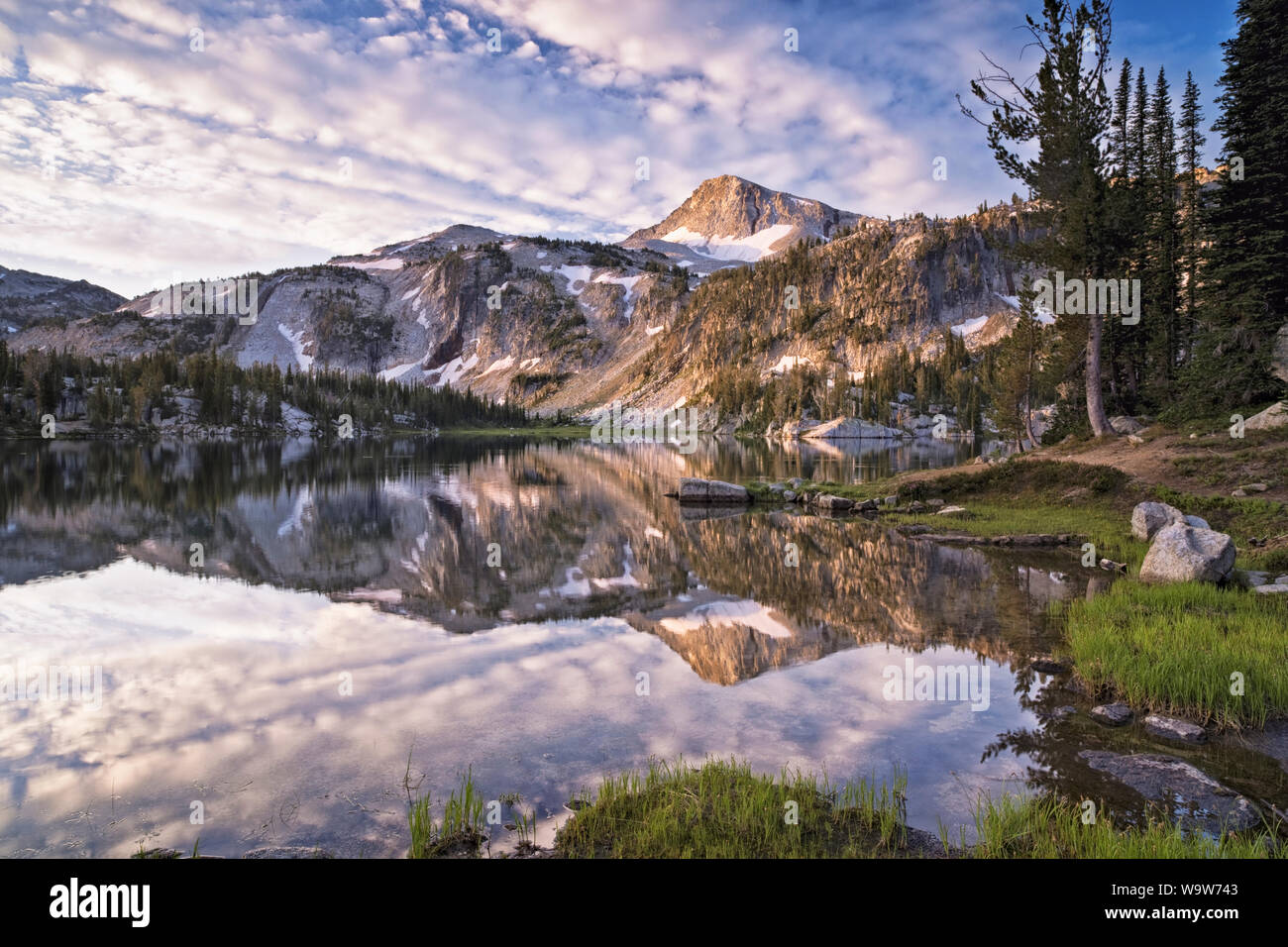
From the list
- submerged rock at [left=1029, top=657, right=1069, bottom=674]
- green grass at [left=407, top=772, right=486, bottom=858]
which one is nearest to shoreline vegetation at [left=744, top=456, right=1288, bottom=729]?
submerged rock at [left=1029, top=657, right=1069, bottom=674]

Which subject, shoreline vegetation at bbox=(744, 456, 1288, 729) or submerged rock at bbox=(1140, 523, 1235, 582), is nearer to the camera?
shoreline vegetation at bbox=(744, 456, 1288, 729)

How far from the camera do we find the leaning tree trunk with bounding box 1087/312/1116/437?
1356 inches

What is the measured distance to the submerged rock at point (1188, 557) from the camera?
52.0 ft

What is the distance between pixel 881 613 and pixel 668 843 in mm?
11317

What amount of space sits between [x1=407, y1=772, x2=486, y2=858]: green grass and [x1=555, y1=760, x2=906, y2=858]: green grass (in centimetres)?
98

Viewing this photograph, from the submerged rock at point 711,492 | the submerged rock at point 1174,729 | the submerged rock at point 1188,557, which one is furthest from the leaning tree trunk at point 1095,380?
the submerged rock at point 1174,729

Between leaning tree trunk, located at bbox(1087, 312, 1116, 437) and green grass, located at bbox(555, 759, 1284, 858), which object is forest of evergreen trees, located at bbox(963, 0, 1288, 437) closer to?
leaning tree trunk, located at bbox(1087, 312, 1116, 437)

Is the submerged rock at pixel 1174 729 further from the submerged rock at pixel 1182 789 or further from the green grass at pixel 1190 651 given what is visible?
the submerged rock at pixel 1182 789

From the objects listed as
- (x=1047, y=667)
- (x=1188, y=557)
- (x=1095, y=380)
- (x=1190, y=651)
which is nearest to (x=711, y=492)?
(x=1095, y=380)

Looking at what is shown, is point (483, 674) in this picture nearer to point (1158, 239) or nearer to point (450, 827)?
point (450, 827)

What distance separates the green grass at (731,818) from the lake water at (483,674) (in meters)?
0.61

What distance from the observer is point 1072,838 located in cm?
654

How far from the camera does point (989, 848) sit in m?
6.59
